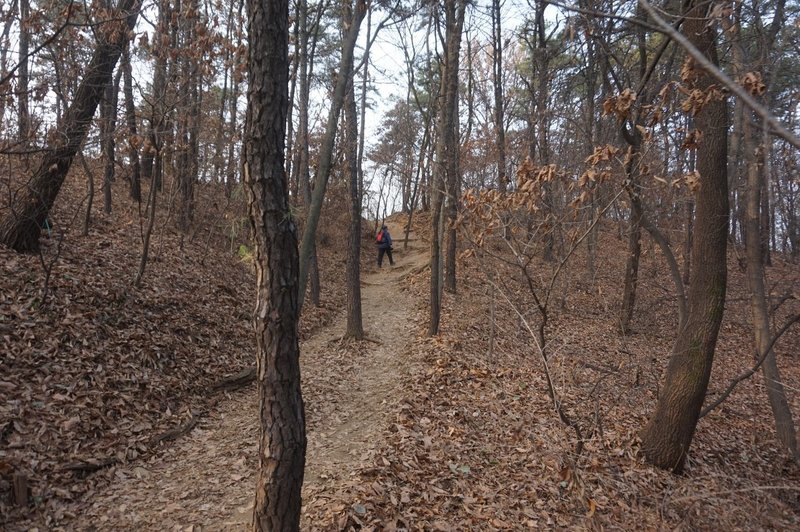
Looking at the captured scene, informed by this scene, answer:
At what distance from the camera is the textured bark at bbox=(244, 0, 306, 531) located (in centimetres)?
276

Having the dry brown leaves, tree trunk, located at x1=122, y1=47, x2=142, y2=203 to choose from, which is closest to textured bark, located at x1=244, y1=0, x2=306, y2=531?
the dry brown leaves

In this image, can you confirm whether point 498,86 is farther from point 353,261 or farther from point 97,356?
point 97,356

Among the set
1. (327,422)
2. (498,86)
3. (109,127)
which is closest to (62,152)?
(109,127)

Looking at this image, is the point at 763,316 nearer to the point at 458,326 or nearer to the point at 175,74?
the point at 458,326

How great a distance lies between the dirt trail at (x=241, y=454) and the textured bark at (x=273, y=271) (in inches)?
50.6

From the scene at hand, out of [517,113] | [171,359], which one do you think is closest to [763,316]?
[171,359]

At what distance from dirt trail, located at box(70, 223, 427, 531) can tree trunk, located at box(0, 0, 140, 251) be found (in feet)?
13.2

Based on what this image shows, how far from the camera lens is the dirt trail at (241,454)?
3.87 metres

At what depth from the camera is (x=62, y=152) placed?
21.7ft

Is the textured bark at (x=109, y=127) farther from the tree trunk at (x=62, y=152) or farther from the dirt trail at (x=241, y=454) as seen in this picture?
the dirt trail at (x=241, y=454)

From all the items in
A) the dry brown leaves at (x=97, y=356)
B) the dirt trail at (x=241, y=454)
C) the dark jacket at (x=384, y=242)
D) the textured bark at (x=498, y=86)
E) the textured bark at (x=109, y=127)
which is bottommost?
the dirt trail at (x=241, y=454)

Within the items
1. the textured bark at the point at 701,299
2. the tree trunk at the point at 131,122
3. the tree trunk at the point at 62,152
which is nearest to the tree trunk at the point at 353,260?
the tree trunk at the point at 131,122

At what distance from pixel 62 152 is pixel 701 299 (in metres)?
9.34

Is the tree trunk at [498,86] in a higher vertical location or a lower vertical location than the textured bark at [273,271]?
higher
